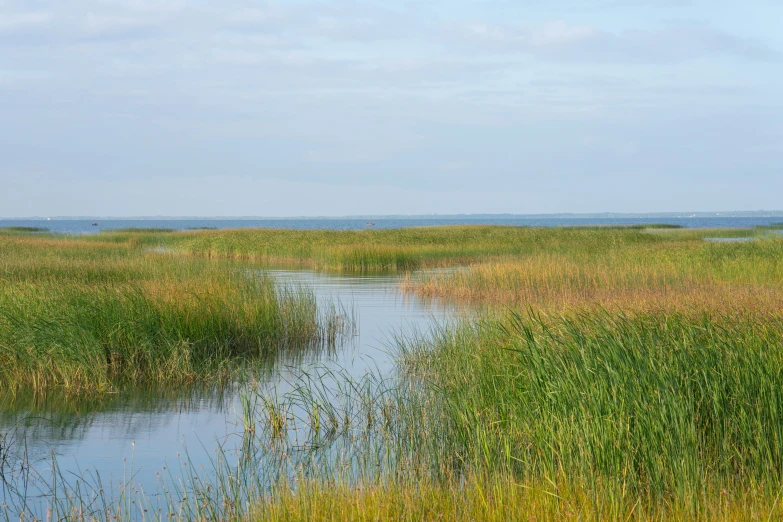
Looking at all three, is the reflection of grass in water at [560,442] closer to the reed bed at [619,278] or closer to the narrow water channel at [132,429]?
the narrow water channel at [132,429]

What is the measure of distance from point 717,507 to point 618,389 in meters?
1.38

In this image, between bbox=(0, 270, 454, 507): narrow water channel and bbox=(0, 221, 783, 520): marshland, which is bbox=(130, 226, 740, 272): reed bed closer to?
bbox=(0, 221, 783, 520): marshland

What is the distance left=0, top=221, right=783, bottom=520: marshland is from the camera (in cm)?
557

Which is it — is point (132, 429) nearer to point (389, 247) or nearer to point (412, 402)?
point (412, 402)

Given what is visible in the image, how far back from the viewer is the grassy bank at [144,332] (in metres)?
10.9

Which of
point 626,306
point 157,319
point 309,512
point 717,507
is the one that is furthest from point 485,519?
point 157,319

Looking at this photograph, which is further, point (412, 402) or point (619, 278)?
point (619, 278)

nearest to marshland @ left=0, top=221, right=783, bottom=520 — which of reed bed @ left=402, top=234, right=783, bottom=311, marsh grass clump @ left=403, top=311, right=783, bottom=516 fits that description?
marsh grass clump @ left=403, top=311, right=783, bottom=516

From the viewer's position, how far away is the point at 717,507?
5.18m

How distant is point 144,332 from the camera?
37.6 feet

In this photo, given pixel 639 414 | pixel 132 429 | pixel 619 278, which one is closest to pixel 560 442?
pixel 639 414

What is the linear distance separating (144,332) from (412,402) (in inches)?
197

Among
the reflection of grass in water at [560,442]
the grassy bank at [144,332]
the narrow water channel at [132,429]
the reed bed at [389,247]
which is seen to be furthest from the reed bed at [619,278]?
the reflection of grass in water at [560,442]

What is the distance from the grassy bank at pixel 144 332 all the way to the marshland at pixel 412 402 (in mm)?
38
